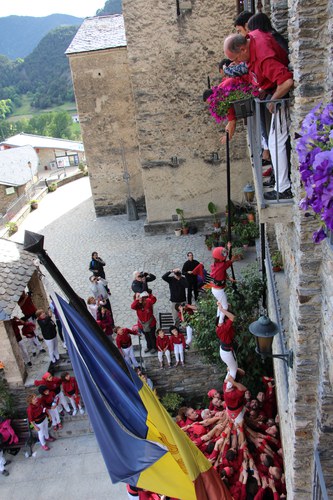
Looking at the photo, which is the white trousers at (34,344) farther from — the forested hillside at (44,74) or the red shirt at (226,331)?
the forested hillside at (44,74)

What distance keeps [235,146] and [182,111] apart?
225 centimetres

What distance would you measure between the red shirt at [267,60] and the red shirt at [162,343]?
6477 millimetres

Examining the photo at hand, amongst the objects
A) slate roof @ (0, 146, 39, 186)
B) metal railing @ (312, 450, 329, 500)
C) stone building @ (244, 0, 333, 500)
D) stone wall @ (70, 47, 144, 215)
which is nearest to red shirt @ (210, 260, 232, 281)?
stone building @ (244, 0, 333, 500)

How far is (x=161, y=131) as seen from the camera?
16.3 metres

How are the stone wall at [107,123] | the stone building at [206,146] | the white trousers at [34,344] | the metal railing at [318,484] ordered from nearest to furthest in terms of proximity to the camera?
the stone building at [206,146] → the metal railing at [318,484] → the white trousers at [34,344] → the stone wall at [107,123]

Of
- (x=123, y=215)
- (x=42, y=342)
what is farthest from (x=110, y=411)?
(x=123, y=215)

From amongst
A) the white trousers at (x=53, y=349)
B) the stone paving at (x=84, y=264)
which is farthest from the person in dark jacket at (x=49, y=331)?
the stone paving at (x=84, y=264)

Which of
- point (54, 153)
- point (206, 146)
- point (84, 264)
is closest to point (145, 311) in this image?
point (84, 264)

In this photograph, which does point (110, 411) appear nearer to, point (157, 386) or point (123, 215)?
point (157, 386)

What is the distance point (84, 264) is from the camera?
16.0 metres

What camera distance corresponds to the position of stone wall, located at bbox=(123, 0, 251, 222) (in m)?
14.9

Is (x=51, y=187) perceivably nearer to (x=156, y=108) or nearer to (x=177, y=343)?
(x=156, y=108)

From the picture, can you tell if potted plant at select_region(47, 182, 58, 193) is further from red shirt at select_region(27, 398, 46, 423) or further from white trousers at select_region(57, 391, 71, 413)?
red shirt at select_region(27, 398, 46, 423)

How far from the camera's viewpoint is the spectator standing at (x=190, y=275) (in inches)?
446
